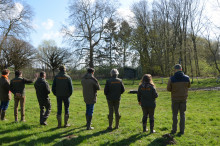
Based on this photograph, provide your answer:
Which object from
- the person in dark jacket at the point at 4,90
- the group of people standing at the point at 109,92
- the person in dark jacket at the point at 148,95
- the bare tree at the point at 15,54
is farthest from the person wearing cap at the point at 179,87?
the bare tree at the point at 15,54

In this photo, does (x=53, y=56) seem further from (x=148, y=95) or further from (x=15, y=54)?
(x=148, y=95)

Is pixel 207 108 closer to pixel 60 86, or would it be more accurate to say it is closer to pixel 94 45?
pixel 60 86

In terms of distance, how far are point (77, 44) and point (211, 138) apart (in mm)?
30484

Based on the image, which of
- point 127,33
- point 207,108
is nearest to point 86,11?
point 127,33

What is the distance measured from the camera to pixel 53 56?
151ft

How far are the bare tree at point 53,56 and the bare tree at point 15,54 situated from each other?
6407 mm

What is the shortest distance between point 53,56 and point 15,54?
10.9 metres

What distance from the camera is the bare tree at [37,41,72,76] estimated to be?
44706mm

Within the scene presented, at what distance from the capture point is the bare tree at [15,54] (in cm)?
3553

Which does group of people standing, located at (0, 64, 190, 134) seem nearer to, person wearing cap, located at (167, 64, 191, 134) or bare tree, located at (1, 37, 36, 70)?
person wearing cap, located at (167, 64, 191, 134)

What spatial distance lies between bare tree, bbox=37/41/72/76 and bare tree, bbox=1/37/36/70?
6.41 metres

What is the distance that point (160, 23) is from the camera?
35.3 m

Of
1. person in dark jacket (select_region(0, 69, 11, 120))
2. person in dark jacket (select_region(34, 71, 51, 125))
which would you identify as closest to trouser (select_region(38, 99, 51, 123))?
person in dark jacket (select_region(34, 71, 51, 125))

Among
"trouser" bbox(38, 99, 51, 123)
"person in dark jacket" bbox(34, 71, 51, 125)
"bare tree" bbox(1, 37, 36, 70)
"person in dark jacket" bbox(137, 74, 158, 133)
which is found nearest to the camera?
"person in dark jacket" bbox(137, 74, 158, 133)
